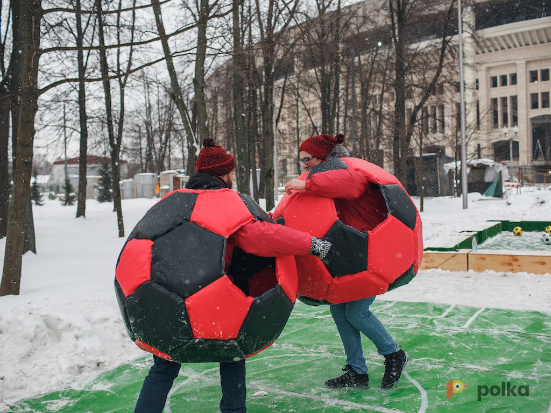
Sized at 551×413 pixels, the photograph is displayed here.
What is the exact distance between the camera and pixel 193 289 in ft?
8.72

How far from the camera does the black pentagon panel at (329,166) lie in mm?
3578

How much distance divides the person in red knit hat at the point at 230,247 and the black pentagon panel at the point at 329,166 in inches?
26.5

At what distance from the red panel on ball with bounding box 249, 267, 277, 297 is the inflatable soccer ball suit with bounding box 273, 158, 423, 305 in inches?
14.4

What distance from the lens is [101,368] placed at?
4.60 meters

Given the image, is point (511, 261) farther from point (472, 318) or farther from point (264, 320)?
point (264, 320)

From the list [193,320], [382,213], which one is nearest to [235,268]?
[193,320]

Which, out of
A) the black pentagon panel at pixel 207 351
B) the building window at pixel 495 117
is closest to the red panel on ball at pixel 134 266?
the black pentagon panel at pixel 207 351

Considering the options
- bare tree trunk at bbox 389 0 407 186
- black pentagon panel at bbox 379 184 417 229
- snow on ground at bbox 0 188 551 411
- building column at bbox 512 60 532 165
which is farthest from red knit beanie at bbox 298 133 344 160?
building column at bbox 512 60 532 165

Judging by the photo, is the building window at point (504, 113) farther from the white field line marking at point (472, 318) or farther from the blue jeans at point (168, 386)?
the blue jeans at point (168, 386)

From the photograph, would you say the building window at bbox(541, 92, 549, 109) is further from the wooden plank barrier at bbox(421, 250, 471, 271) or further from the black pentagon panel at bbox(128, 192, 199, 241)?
the black pentagon panel at bbox(128, 192, 199, 241)

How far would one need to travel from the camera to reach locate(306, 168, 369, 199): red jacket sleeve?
11.0 ft

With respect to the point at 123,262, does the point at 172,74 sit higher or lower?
higher

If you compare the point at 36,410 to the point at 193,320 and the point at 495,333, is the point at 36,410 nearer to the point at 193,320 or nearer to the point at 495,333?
the point at 193,320

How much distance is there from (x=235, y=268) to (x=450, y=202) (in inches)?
936
